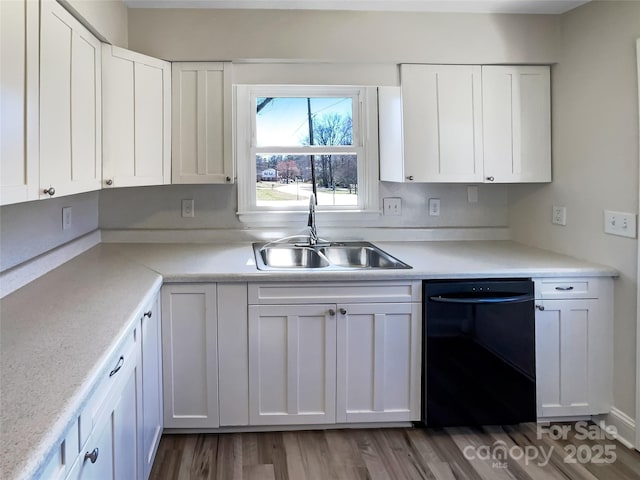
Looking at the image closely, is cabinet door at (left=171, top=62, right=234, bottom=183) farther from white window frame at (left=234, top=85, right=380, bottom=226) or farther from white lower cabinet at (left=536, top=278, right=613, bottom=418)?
white lower cabinet at (left=536, top=278, right=613, bottom=418)

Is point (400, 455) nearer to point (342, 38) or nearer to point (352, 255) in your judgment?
point (352, 255)

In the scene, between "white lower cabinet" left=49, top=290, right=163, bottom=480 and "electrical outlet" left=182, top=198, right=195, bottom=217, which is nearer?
"white lower cabinet" left=49, top=290, right=163, bottom=480

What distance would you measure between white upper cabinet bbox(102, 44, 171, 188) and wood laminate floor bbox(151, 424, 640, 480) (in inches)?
51.7

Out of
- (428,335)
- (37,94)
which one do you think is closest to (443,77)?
(428,335)

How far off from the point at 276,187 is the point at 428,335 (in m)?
1.40

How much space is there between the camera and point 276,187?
3.21 m

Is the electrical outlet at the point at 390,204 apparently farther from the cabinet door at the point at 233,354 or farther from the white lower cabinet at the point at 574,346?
the cabinet door at the point at 233,354

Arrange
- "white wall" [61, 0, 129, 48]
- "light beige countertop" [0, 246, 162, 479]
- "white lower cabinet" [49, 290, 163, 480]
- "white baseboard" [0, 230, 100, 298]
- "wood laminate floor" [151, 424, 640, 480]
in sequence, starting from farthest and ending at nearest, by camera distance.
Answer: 1. "wood laminate floor" [151, 424, 640, 480]
2. "white wall" [61, 0, 129, 48]
3. "white baseboard" [0, 230, 100, 298]
4. "white lower cabinet" [49, 290, 163, 480]
5. "light beige countertop" [0, 246, 162, 479]

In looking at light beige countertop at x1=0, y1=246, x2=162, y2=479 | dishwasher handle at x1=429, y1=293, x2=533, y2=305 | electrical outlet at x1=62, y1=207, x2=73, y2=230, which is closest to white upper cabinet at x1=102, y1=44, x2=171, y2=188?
electrical outlet at x1=62, y1=207, x2=73, y2=230

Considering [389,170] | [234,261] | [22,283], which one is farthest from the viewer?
[389,170]

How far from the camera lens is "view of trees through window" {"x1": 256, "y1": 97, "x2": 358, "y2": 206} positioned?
10.4ft

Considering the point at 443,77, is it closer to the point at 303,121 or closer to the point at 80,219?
the point at 303,121

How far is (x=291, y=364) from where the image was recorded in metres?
2.35

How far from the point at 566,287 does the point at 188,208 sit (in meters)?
2.14
